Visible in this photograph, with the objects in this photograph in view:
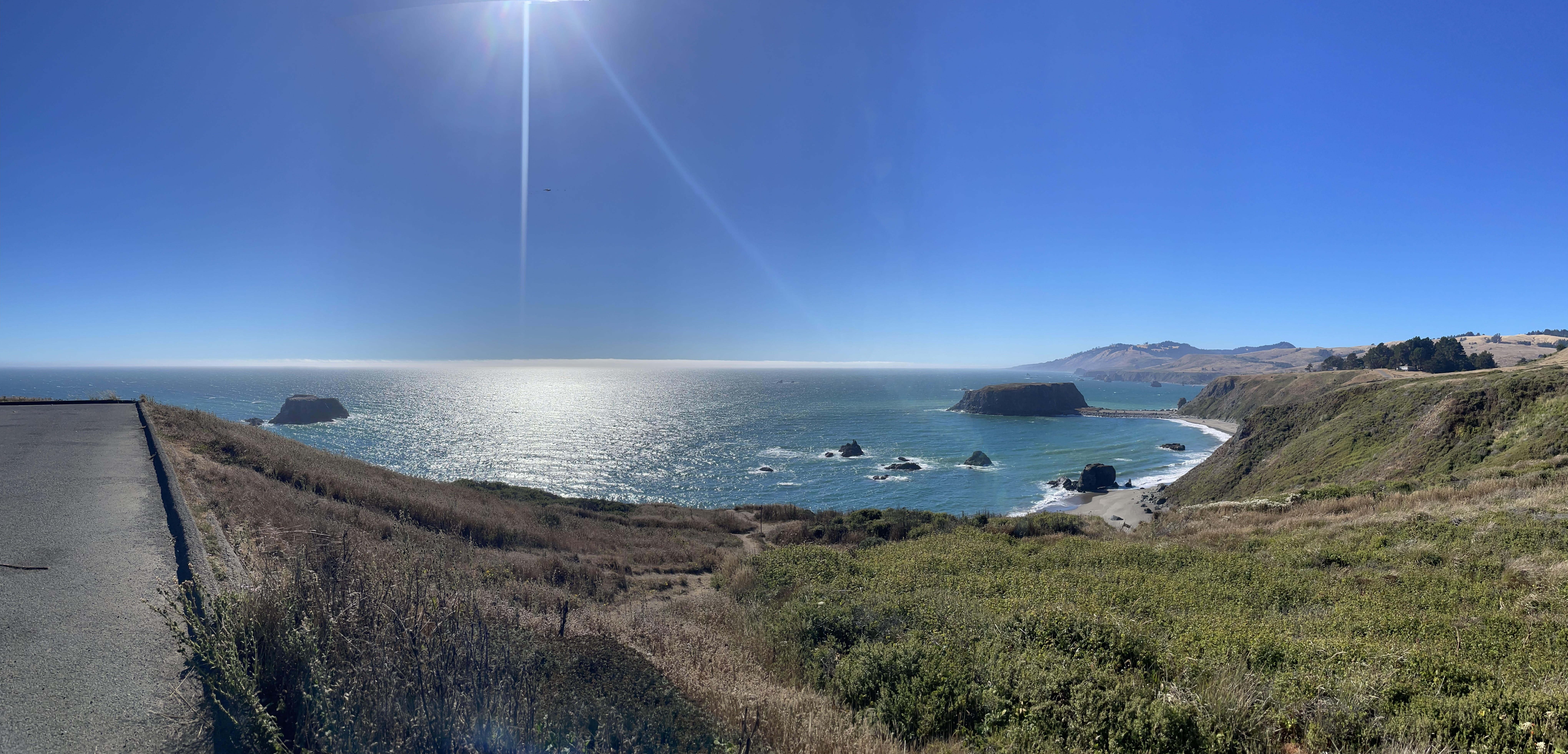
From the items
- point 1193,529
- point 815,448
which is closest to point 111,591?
point 1193,529

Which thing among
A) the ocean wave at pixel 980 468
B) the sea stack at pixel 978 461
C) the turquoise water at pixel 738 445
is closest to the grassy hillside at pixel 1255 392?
the turquoise water at pixel 738 445

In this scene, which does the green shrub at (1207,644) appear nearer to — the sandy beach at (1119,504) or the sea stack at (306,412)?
the sandy beach at (1119,504)

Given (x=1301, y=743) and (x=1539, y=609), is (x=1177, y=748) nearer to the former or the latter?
(x=1301, y=743)

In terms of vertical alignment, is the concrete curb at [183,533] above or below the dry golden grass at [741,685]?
above

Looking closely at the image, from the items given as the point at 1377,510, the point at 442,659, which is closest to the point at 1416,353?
the point at 1377,510

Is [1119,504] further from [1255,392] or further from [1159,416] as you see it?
[1159,416]
